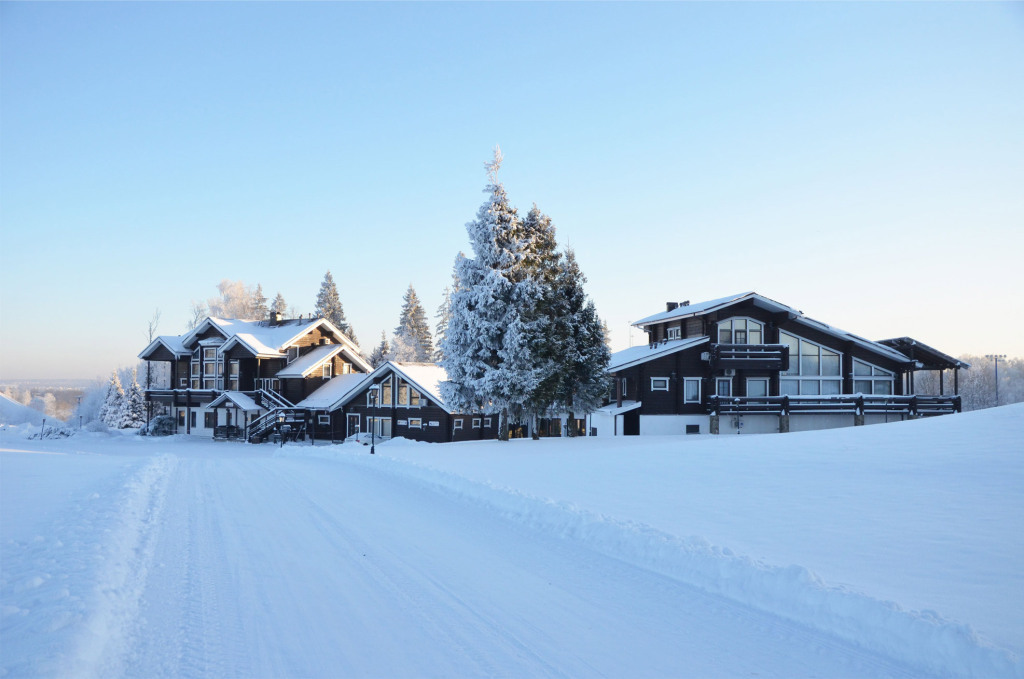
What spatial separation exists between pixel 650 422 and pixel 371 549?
30.9 m

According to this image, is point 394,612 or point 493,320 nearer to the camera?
point 394,612

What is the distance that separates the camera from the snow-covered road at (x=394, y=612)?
19.6 ft

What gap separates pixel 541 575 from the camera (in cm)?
891

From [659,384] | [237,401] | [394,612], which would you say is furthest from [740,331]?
[237,401]

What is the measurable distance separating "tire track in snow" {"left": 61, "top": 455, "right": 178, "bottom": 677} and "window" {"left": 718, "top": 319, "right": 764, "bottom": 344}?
33.6 metres

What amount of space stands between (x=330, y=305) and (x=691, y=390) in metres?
56.4

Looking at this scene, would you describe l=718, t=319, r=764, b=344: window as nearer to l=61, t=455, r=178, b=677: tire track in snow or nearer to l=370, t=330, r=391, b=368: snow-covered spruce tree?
l=61, t=455, r=178, b=677: tire track in snow

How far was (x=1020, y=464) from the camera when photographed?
1419 cm

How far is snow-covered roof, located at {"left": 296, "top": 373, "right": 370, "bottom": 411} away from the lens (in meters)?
47.0

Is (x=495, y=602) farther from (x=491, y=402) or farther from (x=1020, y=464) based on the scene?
(x=491, y=402)

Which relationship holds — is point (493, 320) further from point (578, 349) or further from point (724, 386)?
point (724, 386)

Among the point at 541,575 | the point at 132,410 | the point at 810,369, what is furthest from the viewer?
the point at 132,410

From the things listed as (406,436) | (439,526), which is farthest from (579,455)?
Result: (406,436)

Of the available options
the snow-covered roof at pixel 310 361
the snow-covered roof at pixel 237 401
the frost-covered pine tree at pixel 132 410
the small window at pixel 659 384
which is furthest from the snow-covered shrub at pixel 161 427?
the small window at pixel 659 384
